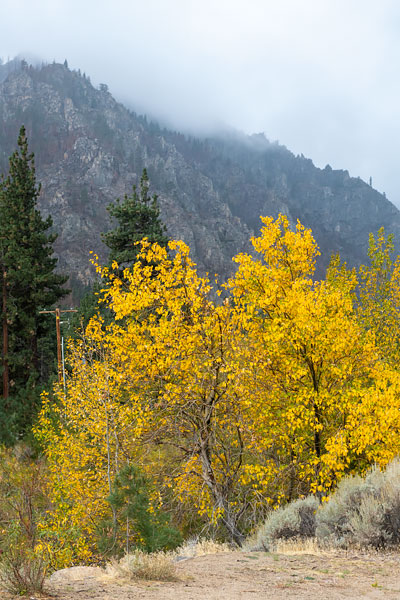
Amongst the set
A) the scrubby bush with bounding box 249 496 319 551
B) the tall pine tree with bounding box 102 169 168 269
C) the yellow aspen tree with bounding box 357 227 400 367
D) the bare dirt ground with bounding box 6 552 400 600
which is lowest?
the scrubby bush with bounding box 249 496 319 551

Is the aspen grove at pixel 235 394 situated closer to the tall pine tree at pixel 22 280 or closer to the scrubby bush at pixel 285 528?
the scrubby bush at pixel 285 528

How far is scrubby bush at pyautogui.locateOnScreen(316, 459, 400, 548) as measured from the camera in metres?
6.58

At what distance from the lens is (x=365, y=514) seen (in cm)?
666

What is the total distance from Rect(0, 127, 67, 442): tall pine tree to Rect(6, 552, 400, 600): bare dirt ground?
15593mm

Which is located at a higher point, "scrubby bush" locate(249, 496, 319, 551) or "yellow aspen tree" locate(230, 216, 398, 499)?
"yellow aspen tree" locate(230, 216, 398, 499)

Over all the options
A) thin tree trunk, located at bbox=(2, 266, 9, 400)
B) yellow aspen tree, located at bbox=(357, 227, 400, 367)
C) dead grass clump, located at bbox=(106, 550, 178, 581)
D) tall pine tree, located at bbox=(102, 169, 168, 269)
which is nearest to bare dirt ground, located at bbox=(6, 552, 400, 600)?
dead grass clump, located at bbox=(106, 550, 178, 581)

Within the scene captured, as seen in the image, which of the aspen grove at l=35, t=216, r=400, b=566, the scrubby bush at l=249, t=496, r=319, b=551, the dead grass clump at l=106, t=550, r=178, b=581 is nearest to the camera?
the dead grass clump at l=106, t=550, r=178, b=581

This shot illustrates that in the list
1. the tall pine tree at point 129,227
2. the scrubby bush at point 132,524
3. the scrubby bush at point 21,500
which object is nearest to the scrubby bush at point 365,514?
the scrubby bush at point 132,524

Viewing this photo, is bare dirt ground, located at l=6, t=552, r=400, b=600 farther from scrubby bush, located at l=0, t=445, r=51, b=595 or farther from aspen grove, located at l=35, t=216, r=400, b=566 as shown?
aspen grove, located at l=35, t=216, r=400, b=566

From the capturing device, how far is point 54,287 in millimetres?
25359

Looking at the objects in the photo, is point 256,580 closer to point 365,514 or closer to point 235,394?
point 365,514

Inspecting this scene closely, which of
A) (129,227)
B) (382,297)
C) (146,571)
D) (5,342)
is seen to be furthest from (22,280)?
(146,571)

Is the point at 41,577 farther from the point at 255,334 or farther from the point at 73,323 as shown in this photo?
the point at 73,323

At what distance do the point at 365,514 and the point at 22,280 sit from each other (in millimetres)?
19645
